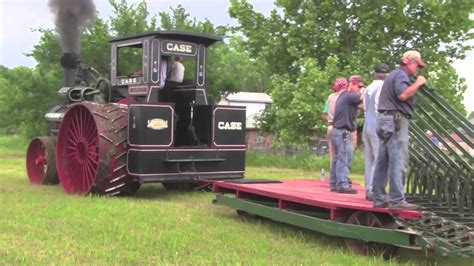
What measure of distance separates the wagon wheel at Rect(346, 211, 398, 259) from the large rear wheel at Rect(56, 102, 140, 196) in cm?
444

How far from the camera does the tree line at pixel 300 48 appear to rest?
20078 millimetres

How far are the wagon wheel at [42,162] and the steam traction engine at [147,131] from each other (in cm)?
3

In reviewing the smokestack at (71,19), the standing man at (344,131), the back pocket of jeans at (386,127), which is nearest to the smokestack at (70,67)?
the smokestack at (71,19)

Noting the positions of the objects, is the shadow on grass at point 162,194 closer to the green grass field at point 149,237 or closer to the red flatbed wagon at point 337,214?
the green grass field at point 149,237

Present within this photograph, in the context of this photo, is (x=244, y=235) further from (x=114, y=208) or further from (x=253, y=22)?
(x=253, y=22)

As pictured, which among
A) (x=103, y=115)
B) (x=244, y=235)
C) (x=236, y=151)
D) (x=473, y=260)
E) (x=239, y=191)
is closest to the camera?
(x=473, y=260)

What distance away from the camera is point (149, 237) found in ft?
20.7

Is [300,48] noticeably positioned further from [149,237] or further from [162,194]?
[149,237]

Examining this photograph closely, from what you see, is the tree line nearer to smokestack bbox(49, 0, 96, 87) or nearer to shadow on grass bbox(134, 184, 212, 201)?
smokestack bbox(49, 0, 96, 87)

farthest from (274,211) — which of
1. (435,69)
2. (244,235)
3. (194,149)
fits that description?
(435,69)

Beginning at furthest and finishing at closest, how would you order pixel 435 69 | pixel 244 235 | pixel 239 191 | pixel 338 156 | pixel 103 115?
pixel 435 69, pixel 103 115, pixel 239 191, pixel 338 156, pixel 244 235

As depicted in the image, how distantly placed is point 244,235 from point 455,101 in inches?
662

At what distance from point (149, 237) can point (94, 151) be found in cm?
378

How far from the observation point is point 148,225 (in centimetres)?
703
